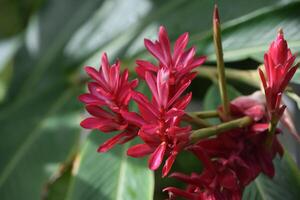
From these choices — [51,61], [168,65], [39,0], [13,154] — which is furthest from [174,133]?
[39,0]

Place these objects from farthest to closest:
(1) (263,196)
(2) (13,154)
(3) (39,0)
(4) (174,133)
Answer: (3) (39,0)
(2) (13,154)
(1) (263,196)
(4) (174,133)

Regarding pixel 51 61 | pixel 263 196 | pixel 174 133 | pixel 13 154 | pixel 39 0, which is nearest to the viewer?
pixel 174 133

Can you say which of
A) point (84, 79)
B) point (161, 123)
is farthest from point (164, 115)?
point (84, 79)

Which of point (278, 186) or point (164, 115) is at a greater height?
point (164, 115)

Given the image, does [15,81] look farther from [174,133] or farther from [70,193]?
[174,133]

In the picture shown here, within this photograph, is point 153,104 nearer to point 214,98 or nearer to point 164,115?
point 164,115

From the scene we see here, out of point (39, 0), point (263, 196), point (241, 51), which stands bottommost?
point (263, 196)

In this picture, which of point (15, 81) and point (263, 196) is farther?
point (15, 81)

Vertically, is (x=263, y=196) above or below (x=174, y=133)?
below
